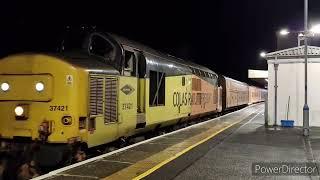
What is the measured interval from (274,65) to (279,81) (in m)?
0.75

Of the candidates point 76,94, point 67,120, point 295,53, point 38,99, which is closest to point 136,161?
point 67,120

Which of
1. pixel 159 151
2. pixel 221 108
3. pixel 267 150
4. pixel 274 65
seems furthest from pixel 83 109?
pixel 221 108

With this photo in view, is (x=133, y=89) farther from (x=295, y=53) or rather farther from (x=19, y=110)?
(x=295, y=53)

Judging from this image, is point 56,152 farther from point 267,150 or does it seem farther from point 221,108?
point 221,108

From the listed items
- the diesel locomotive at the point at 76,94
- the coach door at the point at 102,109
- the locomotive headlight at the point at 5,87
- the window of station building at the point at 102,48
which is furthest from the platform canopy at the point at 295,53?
the locomotive headlight at the point at 5,87

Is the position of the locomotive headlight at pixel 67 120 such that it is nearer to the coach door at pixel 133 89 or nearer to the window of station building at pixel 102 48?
the coach door at pixel 133 89

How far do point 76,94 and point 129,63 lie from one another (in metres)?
3.31

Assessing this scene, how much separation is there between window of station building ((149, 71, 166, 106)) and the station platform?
1.24 m

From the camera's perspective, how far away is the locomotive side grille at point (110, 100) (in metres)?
10.8

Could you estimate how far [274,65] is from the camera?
2022 centimetres

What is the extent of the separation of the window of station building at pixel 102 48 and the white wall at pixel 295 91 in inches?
418

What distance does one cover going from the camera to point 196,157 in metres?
11.0

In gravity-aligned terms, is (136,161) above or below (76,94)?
below

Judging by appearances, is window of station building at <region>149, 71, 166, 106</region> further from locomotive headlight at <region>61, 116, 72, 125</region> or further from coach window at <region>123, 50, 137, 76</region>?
locomotive headlight at <region>61, 116, 72, 125</region>
